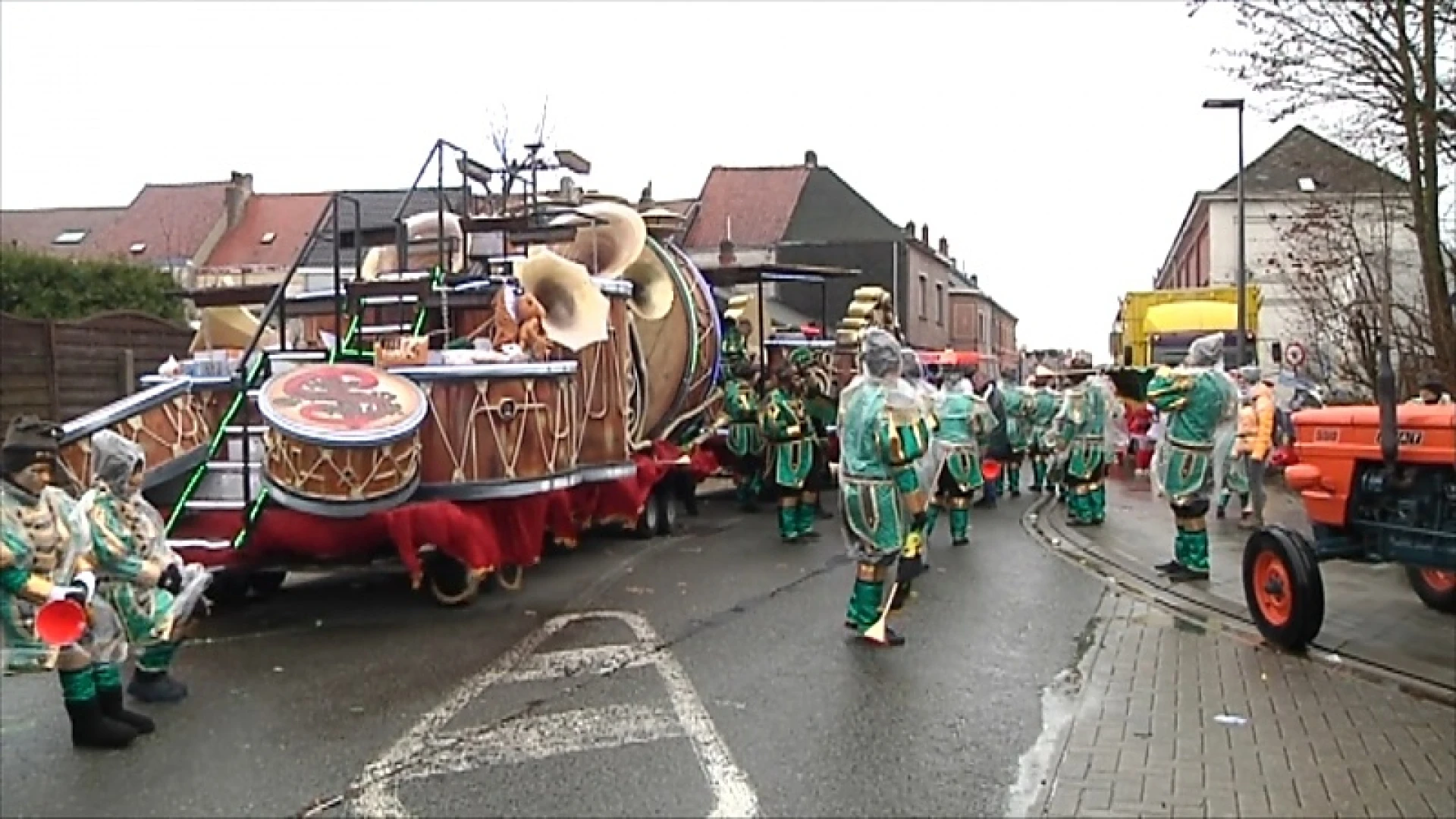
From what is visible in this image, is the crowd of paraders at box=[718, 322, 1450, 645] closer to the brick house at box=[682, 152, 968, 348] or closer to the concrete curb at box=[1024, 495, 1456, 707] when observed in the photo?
the concrete curb at box=[1024, 495, 1456, 707]

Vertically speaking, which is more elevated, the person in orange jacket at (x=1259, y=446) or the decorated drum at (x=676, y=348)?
the decorated drum at (x=676, y=348)

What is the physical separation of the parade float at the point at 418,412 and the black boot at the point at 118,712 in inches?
89.2

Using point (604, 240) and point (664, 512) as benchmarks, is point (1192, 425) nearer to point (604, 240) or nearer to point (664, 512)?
point (604, 240)

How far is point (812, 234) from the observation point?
51.9m

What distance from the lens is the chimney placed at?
5534 centimetres

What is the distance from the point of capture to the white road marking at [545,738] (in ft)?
19.3

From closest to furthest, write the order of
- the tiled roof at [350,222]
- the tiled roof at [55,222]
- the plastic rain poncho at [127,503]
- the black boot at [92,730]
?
1. the black boot at [92,730]
2. the plastic rain poncho at [127,503]
3. the tiled roof at [350,222]
4. the tiled roof at [55,222]

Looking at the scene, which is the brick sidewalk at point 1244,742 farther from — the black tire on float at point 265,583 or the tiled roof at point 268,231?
the tiled roof at point 268,231

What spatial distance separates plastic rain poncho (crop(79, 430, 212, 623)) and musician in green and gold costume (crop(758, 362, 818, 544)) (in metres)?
8.06

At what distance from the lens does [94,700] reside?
659cm

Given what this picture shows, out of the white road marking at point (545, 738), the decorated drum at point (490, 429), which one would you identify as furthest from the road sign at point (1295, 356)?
the white road marking at point (545, 738)

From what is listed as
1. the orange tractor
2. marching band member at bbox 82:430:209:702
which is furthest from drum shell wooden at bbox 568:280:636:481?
the orange tractor

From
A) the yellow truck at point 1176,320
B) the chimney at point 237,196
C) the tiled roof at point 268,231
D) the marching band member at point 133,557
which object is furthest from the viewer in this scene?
the chimney at point 237,196

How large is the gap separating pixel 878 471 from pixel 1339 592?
454cm
